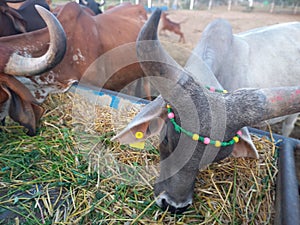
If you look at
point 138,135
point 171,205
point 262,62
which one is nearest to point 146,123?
point 138,135

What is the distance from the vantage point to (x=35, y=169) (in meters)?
2.02

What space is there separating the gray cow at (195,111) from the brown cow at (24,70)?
36.4 inches

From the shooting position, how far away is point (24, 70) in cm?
207

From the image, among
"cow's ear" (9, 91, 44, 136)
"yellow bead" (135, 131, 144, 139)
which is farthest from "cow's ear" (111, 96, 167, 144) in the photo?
"cow's ear" (9, 91, 44, 136)

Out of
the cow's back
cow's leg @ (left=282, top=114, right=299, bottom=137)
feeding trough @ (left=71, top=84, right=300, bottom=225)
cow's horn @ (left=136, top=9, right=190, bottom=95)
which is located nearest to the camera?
cow's horn @ (left=136, top=9, right=190, bottom=95)

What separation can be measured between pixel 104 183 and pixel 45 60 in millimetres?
1038

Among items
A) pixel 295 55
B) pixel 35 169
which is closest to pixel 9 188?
pixel 35 169

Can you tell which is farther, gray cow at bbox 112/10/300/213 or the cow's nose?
the cow's nose

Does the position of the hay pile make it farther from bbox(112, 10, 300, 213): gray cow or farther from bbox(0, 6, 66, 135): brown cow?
bbox(112, 10, 300, 213): gray cow

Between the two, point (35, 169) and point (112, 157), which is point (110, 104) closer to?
point (112, 157)

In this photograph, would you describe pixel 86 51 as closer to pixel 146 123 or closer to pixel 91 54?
Answer: pixel 91 54

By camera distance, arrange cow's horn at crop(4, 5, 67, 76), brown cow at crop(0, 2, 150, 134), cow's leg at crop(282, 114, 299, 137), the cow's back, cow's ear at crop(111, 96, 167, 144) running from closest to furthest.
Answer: cow's ear at crop(111, 96, 167, 144), cow's horn at crop(4, 5, 67, 76), brown cow at crop(0, 2, 150, 134), the cow's back, cow's leg at crop(282, 114, 299, 137)

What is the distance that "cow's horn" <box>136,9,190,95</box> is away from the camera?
1.06 meters

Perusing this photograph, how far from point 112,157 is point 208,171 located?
0.76 metres
